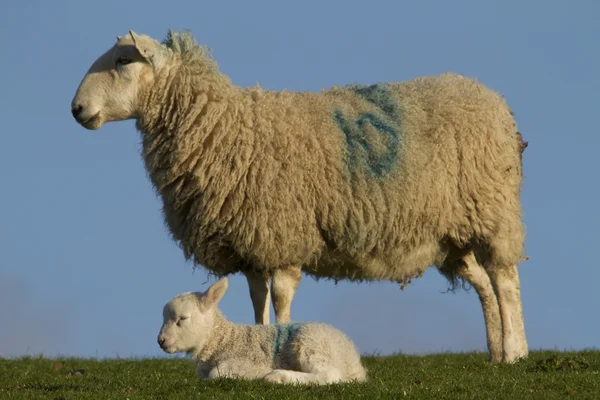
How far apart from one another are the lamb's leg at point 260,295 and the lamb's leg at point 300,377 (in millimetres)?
2063

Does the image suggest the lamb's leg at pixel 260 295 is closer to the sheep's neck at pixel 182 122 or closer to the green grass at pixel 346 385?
the green grass at pixel 346 385

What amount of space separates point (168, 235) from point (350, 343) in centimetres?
295

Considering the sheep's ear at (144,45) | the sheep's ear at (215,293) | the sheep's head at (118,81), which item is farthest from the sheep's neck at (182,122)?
the sheep's ear at (215,293)

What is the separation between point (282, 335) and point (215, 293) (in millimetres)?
699

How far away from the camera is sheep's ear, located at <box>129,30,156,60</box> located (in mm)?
11469

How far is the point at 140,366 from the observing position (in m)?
13.0

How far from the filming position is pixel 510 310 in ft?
41.9

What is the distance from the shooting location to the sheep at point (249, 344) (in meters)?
9.33

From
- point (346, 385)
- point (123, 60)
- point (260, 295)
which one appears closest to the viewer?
point (346, 385)

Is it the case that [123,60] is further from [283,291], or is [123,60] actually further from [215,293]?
[215,293]

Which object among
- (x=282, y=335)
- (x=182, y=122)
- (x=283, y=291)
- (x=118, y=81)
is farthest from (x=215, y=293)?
(x=118, y=81)

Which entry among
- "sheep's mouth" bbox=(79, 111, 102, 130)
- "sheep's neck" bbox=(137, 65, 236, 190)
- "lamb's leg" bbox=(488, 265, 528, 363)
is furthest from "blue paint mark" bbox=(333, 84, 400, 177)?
"sheep's mouth" bbox=(79, 111, 102, 130)

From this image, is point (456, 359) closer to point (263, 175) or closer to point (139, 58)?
point (263, 175)

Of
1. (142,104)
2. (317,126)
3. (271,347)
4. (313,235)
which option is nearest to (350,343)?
(271,347)
